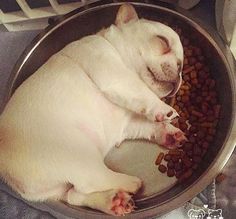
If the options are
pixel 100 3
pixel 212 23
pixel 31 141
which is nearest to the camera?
pixel 31 141

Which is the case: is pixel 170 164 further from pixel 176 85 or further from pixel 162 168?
pixel 176 85

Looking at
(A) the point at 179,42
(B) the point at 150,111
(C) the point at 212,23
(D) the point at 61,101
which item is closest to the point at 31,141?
(D) the point at 61,101

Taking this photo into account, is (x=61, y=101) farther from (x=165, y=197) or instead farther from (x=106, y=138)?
(x=165, y=197)

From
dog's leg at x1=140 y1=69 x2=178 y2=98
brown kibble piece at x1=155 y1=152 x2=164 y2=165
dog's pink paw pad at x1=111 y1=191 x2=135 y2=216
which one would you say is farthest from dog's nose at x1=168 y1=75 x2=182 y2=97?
dog's pink paw pad at x1=111 y1=191 x2=135 y2=216

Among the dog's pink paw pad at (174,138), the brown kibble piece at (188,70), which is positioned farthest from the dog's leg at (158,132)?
the brown kibble piece at (188,70)

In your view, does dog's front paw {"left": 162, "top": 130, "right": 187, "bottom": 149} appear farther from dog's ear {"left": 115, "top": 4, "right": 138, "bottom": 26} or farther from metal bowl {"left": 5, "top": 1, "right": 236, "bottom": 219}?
dog's ear {"left": 115, "top": 4, "right": 138, "bottom": 26}

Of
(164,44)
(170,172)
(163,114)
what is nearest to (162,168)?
(170,172)
